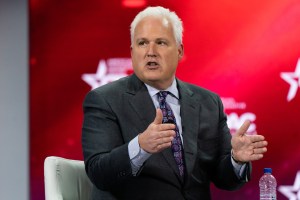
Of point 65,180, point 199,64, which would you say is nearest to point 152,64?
point 65,180

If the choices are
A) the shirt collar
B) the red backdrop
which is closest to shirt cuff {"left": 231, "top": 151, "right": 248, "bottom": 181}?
the shirt collar

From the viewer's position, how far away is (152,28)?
2.69 m

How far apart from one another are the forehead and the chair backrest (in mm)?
625

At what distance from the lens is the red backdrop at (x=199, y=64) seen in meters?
4.55

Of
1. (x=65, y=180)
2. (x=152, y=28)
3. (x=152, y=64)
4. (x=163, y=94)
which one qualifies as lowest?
(x=65, y=180)

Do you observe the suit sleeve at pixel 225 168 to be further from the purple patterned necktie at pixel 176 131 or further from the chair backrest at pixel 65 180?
the chair backrest at pixel 65 180

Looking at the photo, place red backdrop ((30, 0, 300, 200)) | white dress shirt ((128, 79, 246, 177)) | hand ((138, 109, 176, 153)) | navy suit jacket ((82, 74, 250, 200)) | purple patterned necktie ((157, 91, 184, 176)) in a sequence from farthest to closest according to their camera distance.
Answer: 1. red backdrop ((30, 0, 300, 200))
2. purple patterned necktie ((157, 91, 184, 176))
3. navy suit jacket ((82, 74, 250, 200))
4. white dress shirt ((128, 79, 246, 177))
5. hand ((138, 109, 176, 153))

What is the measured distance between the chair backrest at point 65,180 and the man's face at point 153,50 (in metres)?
0.49

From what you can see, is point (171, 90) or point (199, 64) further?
point (199, 64)

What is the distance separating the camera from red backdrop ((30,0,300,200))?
4555 millimetres

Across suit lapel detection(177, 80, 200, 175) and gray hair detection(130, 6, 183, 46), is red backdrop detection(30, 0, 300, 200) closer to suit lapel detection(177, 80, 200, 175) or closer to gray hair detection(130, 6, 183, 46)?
suit lapel detection(177, 80, 200, 175)

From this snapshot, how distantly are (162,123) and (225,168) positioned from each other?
0.35m

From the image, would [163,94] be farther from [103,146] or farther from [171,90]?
[103,146]

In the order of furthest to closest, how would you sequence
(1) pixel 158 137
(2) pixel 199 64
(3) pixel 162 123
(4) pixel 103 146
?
(2) pixel 199 64 → (3) pixel 162 123 → (4) pixel 103 146 → (1) pixel 158 137
